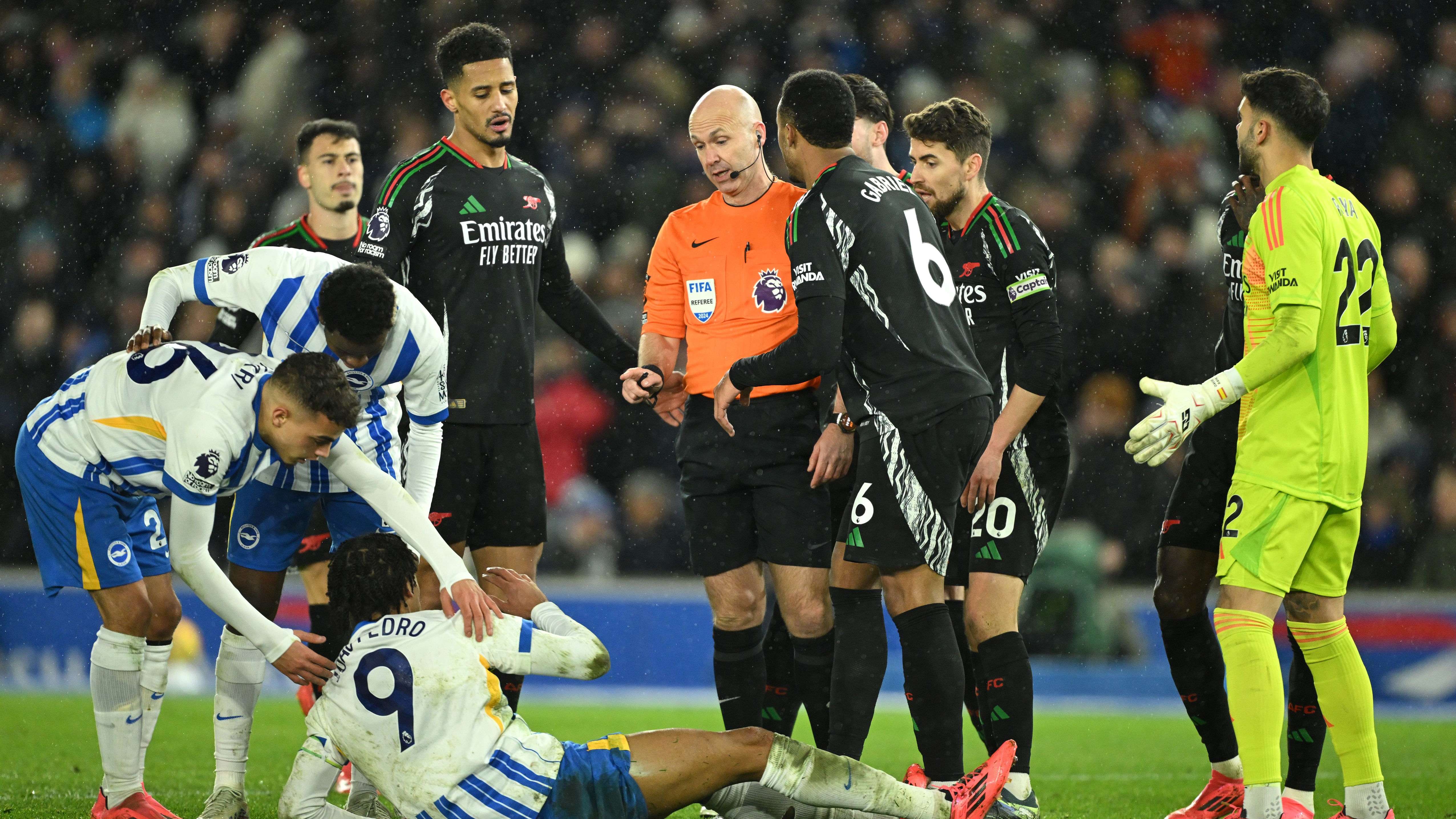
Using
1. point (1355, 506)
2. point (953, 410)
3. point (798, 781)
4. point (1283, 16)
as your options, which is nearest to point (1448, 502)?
point (1283, 16)

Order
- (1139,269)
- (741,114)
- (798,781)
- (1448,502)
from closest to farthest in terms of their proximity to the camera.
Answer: (798,781)
(741,114)
(1448,502)
(1139,269)

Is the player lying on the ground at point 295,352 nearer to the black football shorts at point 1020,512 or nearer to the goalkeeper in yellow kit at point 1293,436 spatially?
the black football shorts at point 1020,512

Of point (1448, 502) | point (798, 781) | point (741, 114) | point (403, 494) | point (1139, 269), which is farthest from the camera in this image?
point (1139, 269)

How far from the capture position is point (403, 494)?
4.01m

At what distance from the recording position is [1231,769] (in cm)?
485

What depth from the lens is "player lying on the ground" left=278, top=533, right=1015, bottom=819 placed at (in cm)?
340

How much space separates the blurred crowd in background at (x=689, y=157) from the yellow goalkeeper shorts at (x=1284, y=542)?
17.8 feet

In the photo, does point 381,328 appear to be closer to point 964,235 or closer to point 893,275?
point 893,275

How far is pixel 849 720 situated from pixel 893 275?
4.77ft

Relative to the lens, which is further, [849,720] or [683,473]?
[683,473]

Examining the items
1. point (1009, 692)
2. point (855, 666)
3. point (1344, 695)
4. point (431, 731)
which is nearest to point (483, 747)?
point (431, 731)

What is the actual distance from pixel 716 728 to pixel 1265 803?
4.47m

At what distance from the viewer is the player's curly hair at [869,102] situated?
521cm

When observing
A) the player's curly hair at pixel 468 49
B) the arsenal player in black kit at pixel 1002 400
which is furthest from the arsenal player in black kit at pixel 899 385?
the player's curly hair at pixel 468 49
